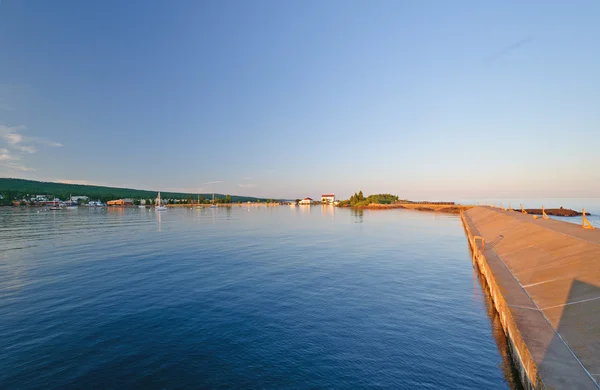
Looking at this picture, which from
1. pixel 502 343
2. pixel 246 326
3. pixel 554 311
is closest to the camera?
pixel 554 311

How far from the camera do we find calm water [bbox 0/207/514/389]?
38.7ft

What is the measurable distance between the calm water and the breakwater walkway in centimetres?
236

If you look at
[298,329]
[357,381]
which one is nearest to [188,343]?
[298,329]

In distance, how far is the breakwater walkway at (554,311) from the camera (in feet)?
28.4

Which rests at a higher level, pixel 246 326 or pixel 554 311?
pixel 554 311

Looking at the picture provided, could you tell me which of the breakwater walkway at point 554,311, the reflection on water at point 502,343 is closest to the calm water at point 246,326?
the reflection on water at point 502,343

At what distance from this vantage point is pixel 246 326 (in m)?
16.3

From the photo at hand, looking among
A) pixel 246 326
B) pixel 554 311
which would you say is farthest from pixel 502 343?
pixel 246 326

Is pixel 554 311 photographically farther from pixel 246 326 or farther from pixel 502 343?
pixel 246 326

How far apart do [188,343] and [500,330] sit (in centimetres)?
1754

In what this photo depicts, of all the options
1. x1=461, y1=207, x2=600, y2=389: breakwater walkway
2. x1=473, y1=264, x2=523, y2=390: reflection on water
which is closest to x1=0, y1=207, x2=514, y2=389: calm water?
x1=473, y1=264, x2=523, y2=390: reflection on water

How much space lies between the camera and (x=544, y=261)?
778 inches

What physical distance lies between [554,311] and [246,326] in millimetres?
15379

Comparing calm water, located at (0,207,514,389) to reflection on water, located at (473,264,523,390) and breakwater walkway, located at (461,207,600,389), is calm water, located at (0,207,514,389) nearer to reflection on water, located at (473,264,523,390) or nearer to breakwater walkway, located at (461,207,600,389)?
reflection on water, located at (473,264,523,390)
